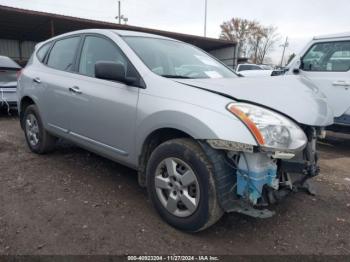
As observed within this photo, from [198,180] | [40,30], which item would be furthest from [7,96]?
[40,30]

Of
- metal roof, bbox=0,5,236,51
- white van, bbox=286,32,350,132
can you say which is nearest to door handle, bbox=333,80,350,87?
white van, bbox=286,32,350,132

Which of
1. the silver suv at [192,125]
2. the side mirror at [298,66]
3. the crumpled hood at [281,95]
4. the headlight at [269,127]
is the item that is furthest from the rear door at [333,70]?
the headlight at [269,127]

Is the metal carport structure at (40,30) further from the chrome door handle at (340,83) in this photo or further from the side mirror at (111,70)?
the chrome door handle at (340,83)

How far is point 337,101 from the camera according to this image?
5.56m

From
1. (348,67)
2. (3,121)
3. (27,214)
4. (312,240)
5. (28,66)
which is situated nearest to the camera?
(312,240)

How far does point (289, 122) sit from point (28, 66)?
13.7ft

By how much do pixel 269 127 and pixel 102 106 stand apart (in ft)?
5.75

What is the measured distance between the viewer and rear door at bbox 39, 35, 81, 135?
3.90 m

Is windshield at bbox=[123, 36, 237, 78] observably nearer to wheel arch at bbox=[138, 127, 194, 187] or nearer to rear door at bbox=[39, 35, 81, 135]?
wheel arch at bbox=[138, 127, 194, 187]

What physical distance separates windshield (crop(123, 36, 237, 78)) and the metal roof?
44.8 feet

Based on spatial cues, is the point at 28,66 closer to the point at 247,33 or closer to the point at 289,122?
the point at 289,122

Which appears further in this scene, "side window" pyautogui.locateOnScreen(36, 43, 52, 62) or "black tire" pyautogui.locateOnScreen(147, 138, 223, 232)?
"side window" pyautogui.locateOnScreen(36, 43, 52, 62)

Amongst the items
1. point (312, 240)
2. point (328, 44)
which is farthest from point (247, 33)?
point (312, 240)

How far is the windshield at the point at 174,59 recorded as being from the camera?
3.17 metres
